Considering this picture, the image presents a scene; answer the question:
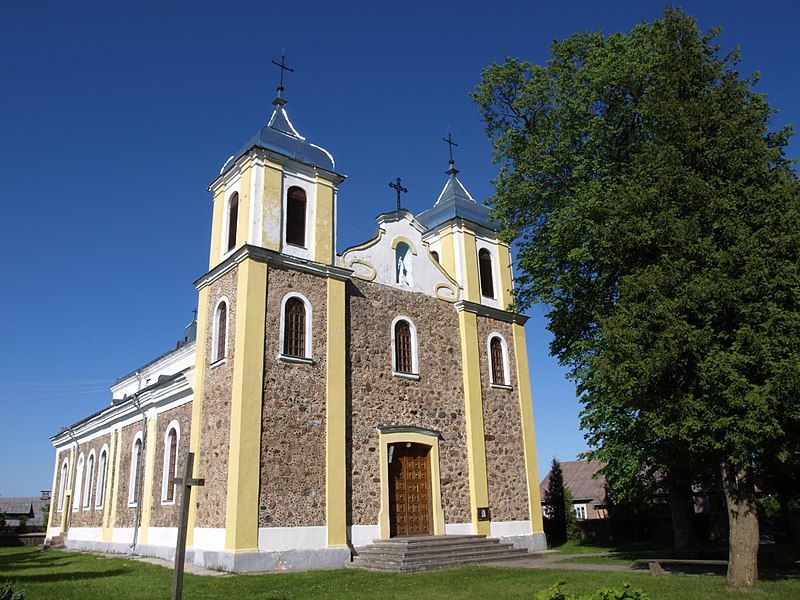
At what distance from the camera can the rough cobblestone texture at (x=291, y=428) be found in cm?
1509

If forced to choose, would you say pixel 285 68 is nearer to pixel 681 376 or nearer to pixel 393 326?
pixel 393 326

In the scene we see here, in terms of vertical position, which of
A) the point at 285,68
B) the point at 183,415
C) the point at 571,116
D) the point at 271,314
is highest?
the point at 285,68

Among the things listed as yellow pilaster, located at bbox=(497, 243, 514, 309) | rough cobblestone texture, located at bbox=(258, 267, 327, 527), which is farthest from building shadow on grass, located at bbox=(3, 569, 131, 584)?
yellow pilaster, located at bbox=(497, 243, 514, 309)

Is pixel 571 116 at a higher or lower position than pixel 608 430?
higher

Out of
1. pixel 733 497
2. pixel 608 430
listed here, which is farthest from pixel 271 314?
pixel 733 497

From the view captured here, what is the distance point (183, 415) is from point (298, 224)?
6.57m

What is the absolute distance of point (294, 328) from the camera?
54.9 feet

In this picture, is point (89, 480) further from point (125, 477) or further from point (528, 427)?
point (528, 427)

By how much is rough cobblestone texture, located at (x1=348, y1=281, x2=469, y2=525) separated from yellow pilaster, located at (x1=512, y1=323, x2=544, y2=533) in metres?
2.61

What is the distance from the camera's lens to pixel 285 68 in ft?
65.4

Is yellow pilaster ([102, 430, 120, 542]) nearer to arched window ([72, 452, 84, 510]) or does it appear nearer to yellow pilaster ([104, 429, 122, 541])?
yellow pilaster ([104, 429, 122, 541])

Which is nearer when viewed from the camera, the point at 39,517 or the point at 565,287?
the point at 565,287

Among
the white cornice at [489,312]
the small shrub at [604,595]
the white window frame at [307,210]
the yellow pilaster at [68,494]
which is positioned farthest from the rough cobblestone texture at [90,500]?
the small shrub at [604,595]

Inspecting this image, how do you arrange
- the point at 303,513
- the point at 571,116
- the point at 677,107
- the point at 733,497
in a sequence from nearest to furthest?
the point at 733,497, the point at 677,107, the point at 303,513, the point at 571,116
